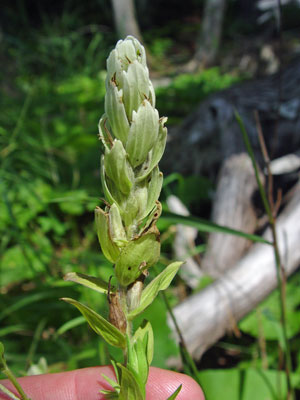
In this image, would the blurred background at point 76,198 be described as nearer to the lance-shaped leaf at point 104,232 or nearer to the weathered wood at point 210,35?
the weathered wood at point 210,35

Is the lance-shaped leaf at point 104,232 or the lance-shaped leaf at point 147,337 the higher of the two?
the lance-shaped leaf at point 104,232

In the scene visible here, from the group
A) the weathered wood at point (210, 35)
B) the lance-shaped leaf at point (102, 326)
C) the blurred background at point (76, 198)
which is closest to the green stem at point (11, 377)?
the lance-shaped leaf at point (102, 326)

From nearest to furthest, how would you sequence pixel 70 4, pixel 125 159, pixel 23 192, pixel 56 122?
pixel 125 159
pixel 23 192
pixel 56 122
pixel 70 4

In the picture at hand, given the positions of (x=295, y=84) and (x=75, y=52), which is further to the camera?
(x=75, y=52)

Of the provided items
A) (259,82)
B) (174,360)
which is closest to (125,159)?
(174,360)

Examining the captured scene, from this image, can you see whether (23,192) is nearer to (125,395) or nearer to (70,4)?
(125,395)

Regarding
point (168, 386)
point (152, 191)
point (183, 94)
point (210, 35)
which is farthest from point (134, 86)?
point (210, 35)

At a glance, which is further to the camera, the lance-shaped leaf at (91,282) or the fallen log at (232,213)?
the fallen log at (232,213)

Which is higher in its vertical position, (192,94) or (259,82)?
(192,94)
